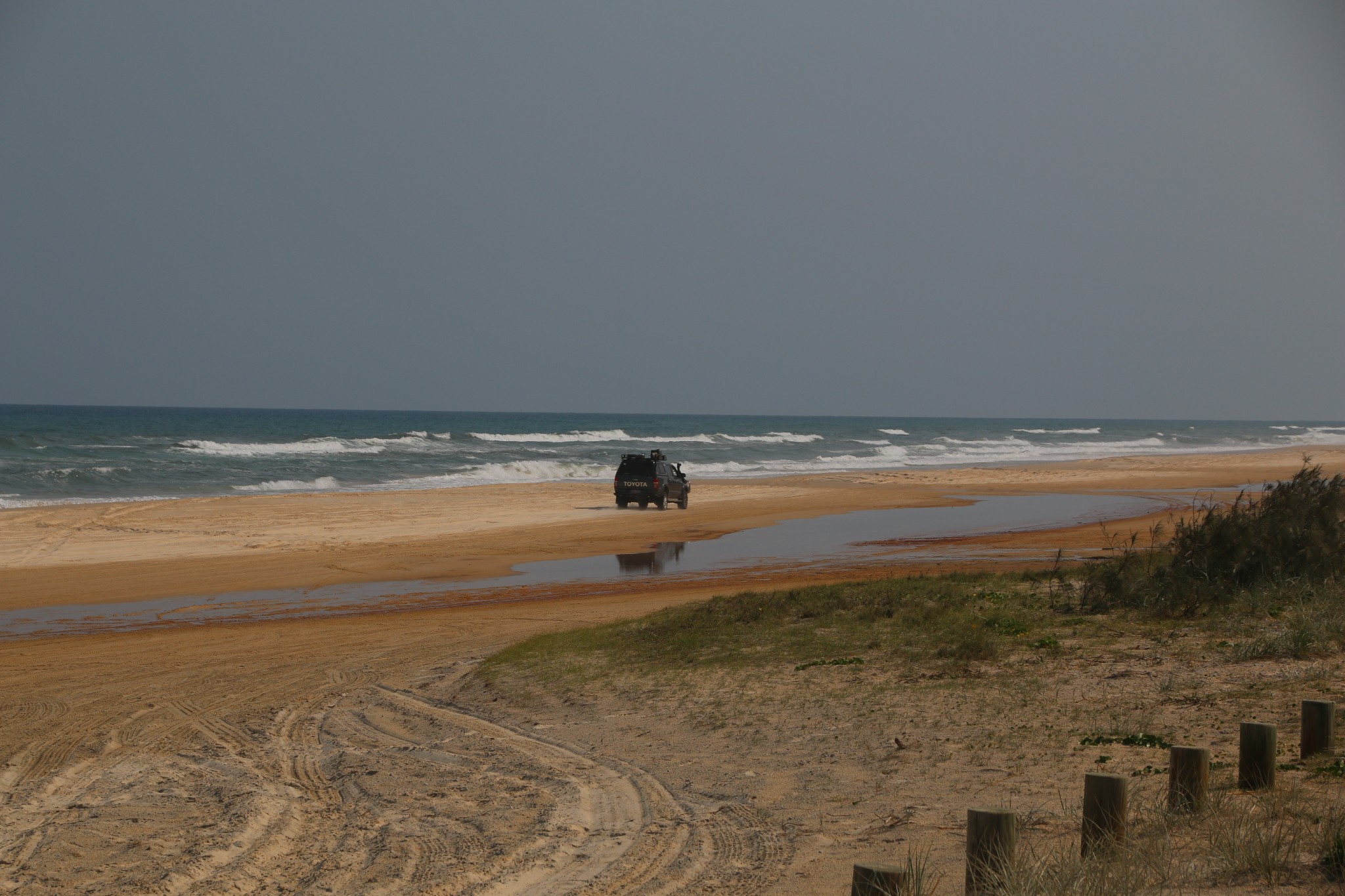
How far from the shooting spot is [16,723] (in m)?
8.63

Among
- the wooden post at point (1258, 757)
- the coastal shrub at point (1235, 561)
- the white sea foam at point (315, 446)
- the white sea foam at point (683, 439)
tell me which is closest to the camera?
the wooden post at point (1258, 757)

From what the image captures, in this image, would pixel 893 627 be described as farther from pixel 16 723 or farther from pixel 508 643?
pixel 16 723

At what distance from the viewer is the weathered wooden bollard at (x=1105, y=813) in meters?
4.51

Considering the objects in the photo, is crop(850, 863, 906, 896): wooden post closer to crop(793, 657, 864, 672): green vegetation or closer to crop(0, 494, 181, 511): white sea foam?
crop(793, 657, 864, 672): green vegetation

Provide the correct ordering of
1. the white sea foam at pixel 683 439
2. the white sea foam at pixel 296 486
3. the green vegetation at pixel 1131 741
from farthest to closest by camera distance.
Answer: the white sea foam at pixel 683 439 → the white sea foam at pixel 296 486 → the green vegetation at pixel 1131 741

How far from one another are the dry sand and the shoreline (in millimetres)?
5339

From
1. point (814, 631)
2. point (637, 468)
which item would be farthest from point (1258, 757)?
point (637, 468)

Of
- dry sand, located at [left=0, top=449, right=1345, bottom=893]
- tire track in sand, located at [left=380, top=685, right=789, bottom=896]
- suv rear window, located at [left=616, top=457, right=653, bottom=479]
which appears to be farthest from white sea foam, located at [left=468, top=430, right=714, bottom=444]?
tire track in sand, located at [left=380, top=685, right=789, bottom=896]

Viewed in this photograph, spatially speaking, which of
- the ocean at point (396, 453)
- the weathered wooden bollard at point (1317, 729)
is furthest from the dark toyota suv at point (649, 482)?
the weathered wooden bollard at point (1317, 729)

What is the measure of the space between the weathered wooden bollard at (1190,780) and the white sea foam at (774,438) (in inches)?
3206

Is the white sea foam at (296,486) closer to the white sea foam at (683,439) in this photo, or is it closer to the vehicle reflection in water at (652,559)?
the vehicle reflection in water at (652,559)

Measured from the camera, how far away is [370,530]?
2623cm

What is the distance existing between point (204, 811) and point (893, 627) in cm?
646

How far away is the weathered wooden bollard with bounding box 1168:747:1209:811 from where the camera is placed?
5.09 metres
